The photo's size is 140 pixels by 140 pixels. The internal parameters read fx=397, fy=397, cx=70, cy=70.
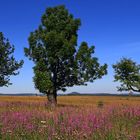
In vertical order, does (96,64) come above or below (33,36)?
below

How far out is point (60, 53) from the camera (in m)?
41.7

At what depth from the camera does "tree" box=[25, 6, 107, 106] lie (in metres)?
41.9

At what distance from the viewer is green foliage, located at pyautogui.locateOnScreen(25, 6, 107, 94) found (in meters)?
41.9

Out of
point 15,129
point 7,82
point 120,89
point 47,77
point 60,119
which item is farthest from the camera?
point 120,89

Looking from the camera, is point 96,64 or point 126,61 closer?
point 96,64

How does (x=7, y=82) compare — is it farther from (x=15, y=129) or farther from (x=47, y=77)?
(x=15, y=129)

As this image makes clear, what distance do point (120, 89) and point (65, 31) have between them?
57.9 ft

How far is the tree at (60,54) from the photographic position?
41938 mm

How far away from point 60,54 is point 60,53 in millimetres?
109

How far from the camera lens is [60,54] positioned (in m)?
41.8

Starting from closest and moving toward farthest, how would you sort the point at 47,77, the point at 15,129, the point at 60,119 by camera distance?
the point at 15,129 < the point at 60,119 < the point at 47,77

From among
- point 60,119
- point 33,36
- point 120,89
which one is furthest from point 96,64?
point 60,119

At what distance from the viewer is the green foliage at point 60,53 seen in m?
41.9

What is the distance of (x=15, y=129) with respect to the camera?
988cm
